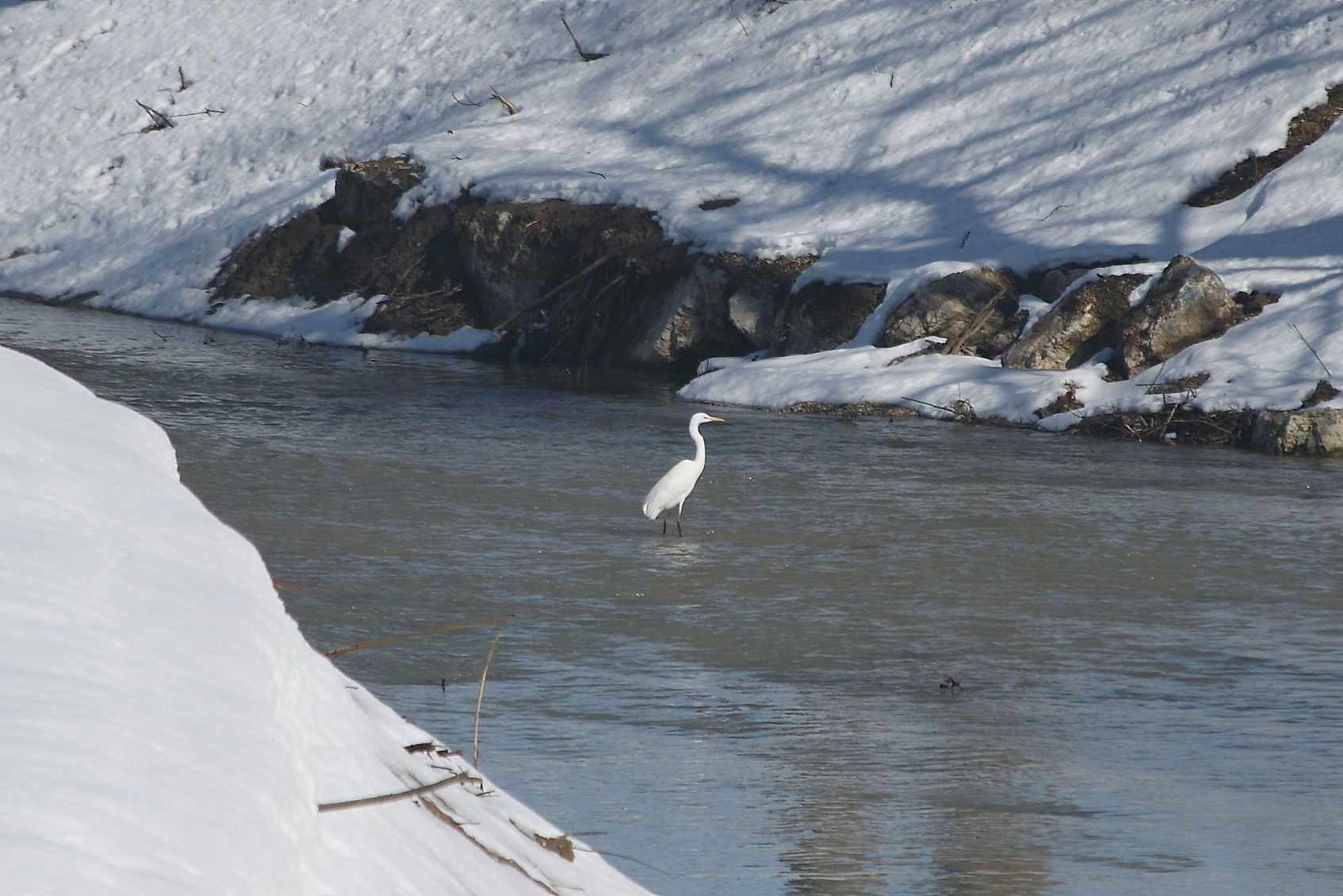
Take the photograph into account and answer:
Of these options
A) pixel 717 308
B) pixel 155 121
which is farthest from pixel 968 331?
pixel 155 121

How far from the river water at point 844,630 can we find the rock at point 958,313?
7.02ft

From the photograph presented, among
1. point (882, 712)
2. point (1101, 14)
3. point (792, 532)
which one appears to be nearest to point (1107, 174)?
point (1101, 14)

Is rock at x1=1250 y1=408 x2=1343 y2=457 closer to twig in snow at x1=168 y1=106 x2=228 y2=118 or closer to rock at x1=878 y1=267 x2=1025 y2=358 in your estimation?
rock at x1=878 y1=267 x2=1025 y2=358

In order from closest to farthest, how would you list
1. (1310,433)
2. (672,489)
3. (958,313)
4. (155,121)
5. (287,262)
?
1. (672,489)
2. (1310,433)
3. (958,313)
4. (287,262)
5. (155,121)

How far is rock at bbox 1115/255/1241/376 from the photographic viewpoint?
15.8 metres

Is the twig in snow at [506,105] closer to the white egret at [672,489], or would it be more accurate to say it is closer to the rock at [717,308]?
the rock at [717,308]

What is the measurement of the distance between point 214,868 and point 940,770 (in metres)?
4.49

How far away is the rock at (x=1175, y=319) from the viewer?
621 inches

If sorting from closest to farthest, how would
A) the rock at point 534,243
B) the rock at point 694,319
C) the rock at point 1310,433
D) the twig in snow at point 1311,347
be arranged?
the rock at point 1310,433 < the twig in snow at point 1311,347 < the rock at point 694,319 < the rock at point 534,243

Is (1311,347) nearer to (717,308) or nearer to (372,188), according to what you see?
(717,308)

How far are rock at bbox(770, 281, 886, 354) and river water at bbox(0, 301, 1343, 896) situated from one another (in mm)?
3070

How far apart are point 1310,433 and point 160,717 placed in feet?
45.5

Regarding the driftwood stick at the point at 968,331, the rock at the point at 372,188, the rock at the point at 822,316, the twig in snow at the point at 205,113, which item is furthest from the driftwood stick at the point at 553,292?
the twig in snow at the point at 205,113

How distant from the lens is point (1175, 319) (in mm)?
15828
